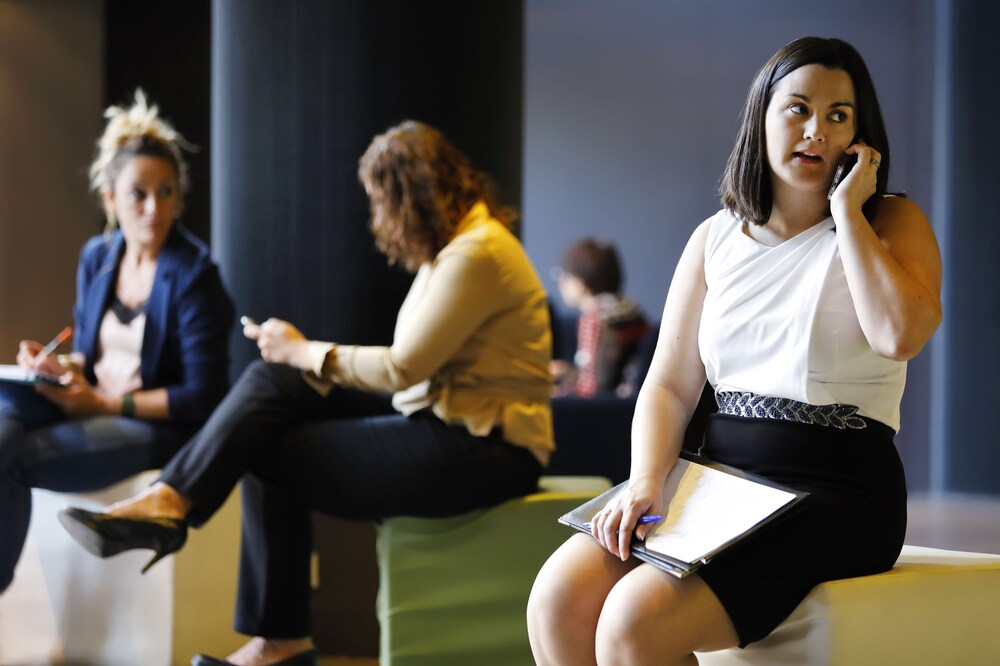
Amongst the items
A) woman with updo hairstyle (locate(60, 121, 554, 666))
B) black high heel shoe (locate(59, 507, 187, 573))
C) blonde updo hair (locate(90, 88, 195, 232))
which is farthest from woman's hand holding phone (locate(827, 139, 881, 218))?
blonde updo hair (locate(90, 88, 195, 232))

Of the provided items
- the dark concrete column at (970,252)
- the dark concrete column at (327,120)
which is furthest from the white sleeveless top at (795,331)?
the dark concrete column at (970,252)

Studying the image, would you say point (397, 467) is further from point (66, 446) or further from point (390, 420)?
point (66, 446)

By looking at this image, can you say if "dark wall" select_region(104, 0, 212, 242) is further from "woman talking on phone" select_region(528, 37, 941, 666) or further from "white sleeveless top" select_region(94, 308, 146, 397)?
"woman talking on phone" select_region(528, 37, 941, 666)

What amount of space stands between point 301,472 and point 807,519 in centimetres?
129

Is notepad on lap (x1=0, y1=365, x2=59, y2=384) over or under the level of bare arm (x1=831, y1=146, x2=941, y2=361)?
under

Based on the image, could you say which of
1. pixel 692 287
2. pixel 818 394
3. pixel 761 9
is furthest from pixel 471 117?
pixel 761 9

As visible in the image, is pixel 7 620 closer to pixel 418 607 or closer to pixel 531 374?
pixel 418 607

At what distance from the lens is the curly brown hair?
267 centimetres

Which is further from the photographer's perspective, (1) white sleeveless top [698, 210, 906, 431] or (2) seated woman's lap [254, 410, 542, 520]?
(2) seated woman's lap [254, 410, 542, 520]

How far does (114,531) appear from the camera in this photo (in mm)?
2375

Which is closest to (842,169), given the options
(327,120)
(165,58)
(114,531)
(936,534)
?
(114,531)

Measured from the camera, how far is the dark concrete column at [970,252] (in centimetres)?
665

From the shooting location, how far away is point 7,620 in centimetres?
300

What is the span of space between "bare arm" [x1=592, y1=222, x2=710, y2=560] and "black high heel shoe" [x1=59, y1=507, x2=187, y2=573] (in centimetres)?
110
